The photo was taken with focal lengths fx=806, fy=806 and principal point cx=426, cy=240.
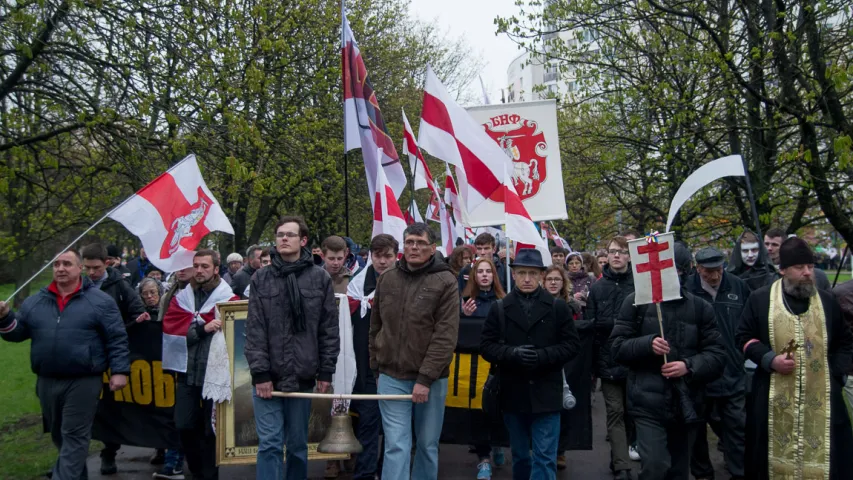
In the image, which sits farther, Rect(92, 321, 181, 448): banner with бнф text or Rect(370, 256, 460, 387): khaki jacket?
Rect(92, 321, 181, 448): banner with бнф text

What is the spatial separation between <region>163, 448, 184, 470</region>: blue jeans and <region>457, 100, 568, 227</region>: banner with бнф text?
3429mm

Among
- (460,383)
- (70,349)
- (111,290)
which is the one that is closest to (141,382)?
(111,290)

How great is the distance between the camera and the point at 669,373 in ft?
17.6

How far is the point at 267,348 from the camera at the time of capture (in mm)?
5477

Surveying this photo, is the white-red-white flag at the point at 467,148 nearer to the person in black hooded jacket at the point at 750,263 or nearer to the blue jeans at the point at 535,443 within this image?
the person in black hooded jacket at the point at 750,263

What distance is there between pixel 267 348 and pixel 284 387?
0.95 feet

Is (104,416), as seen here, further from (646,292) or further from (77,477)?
(646,292)

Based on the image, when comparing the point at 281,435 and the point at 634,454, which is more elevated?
the point at 281,435

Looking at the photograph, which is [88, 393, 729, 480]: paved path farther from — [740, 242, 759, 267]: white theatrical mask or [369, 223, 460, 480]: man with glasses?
[740, 242, 759, 267]: white theatrical mask

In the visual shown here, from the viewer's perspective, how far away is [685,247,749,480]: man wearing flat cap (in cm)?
660

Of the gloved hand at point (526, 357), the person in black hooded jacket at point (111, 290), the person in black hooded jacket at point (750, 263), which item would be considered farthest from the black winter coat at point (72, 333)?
the person in black hooded jacket at point (750, 263)

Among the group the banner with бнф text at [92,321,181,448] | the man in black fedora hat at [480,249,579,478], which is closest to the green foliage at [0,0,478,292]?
the banner with бнф text at [92,321,181,448]

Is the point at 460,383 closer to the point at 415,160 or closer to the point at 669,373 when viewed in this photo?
the point at 669,373

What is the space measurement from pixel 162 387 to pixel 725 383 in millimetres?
4928
